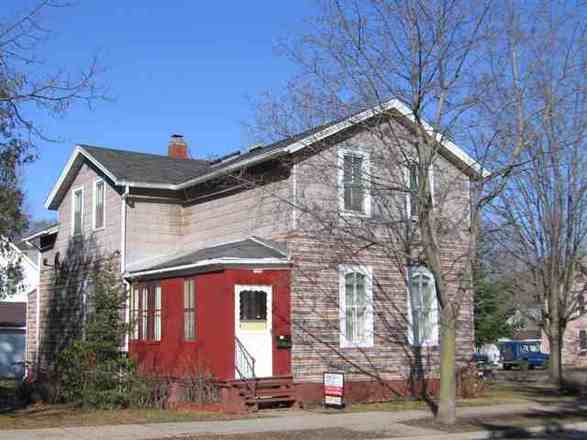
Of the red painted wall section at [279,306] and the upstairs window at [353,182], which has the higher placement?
the upstairs window at [353,182]

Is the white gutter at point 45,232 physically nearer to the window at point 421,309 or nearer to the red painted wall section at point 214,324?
the red painted wall section at point 214,324

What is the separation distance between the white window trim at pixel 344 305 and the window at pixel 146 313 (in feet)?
16.7

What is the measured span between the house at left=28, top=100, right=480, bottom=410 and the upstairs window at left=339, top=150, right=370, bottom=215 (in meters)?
0.04

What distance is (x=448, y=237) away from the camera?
2300cm

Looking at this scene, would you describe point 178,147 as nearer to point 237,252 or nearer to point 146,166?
point 146,166

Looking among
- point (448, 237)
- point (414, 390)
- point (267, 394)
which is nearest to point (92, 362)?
point (267, 394)

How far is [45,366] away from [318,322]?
13168 millimetres

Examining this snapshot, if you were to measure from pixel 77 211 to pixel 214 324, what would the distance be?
35.4ft

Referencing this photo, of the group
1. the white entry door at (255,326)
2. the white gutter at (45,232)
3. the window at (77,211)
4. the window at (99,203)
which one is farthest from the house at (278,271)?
the white gutter at (45,232)

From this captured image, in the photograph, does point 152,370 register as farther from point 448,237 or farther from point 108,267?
point 448,237

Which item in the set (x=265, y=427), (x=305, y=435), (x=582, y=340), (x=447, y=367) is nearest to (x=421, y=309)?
(x=447, y=367)

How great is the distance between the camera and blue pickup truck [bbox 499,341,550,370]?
49000mm

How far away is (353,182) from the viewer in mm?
20281

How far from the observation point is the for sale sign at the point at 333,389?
63.0 feet
